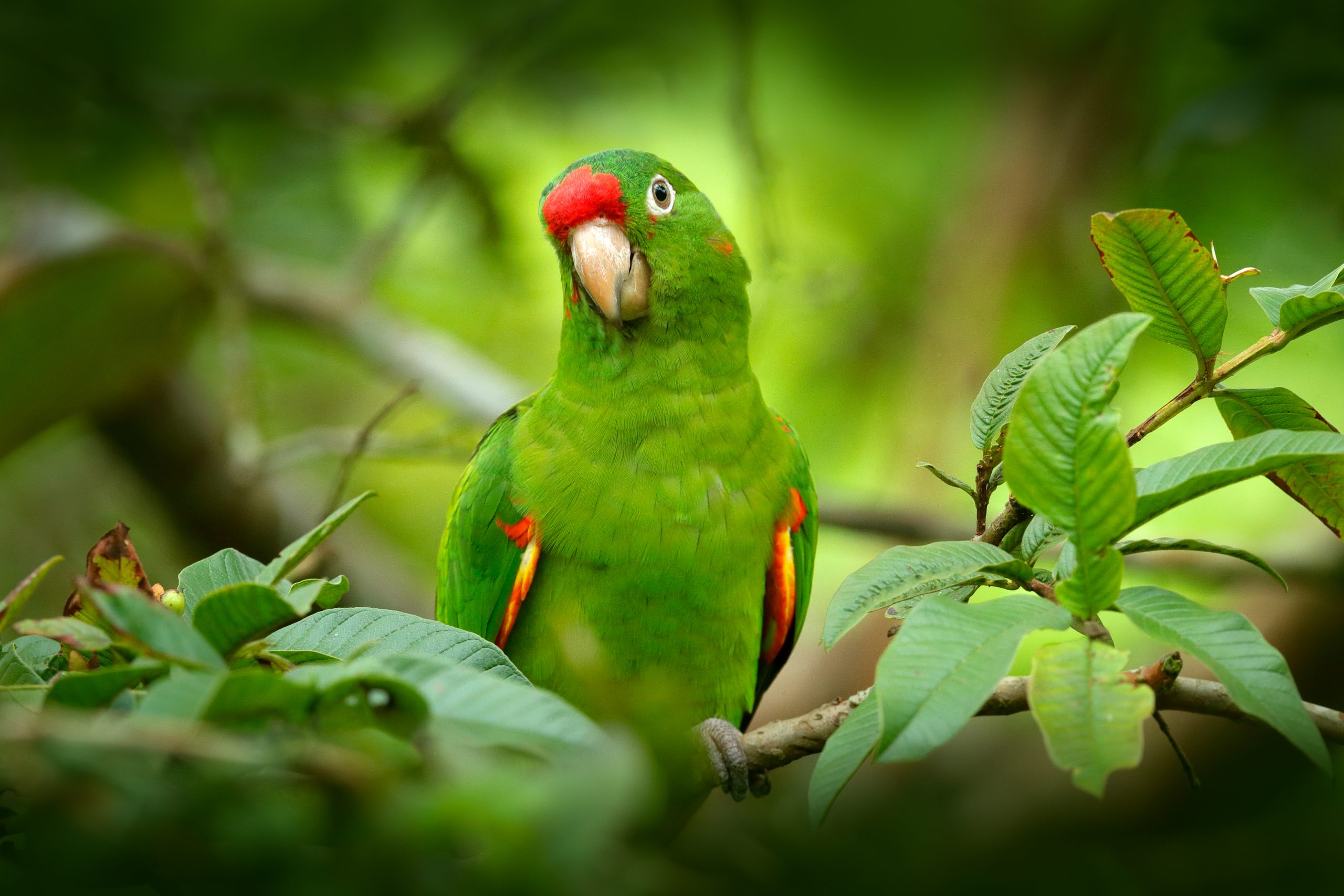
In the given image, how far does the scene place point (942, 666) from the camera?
772mm

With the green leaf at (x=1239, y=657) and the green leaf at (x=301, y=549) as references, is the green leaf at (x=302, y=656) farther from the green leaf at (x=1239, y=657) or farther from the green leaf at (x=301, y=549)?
the green leaf at (x=1239, y=657)

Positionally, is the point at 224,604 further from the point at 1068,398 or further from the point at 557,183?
the point at 557,183

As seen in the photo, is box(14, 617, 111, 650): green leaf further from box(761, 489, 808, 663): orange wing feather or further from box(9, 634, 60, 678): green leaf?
box(761, 489, 808, 663): orange wing feather

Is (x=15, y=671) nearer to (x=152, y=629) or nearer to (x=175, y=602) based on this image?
(x=175, y=602)

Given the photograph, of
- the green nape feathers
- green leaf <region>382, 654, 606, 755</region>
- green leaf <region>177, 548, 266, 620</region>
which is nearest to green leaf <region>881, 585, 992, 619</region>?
green leaf <region>382, 654, 606, 755</region>

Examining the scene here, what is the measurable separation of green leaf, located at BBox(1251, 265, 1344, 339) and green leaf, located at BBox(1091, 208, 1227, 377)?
5 cm

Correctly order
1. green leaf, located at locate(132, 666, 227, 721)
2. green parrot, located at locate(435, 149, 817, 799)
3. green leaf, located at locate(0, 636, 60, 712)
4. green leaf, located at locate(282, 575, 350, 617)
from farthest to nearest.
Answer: green parrot, located at locate(435, 149, 817, 799)
green leaf, located at locate(0, 636, 60, 712)
green leaf, located at locate(282, 575, 350, 617)
green leaf, located at locate(132, 666, 227, 721)

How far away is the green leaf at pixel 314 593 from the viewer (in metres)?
0.72

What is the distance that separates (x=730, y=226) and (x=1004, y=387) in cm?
364

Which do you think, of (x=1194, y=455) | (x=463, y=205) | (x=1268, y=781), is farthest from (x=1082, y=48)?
(x=1194, y=455)

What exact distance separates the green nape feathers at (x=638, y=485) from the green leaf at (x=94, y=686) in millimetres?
1154

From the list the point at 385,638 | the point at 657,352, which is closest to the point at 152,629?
the point at 385,638

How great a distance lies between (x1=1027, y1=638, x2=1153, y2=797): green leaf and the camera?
2.42 ft

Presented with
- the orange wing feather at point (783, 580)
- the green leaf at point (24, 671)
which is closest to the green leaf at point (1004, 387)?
the green leaf at point (24, 671)
